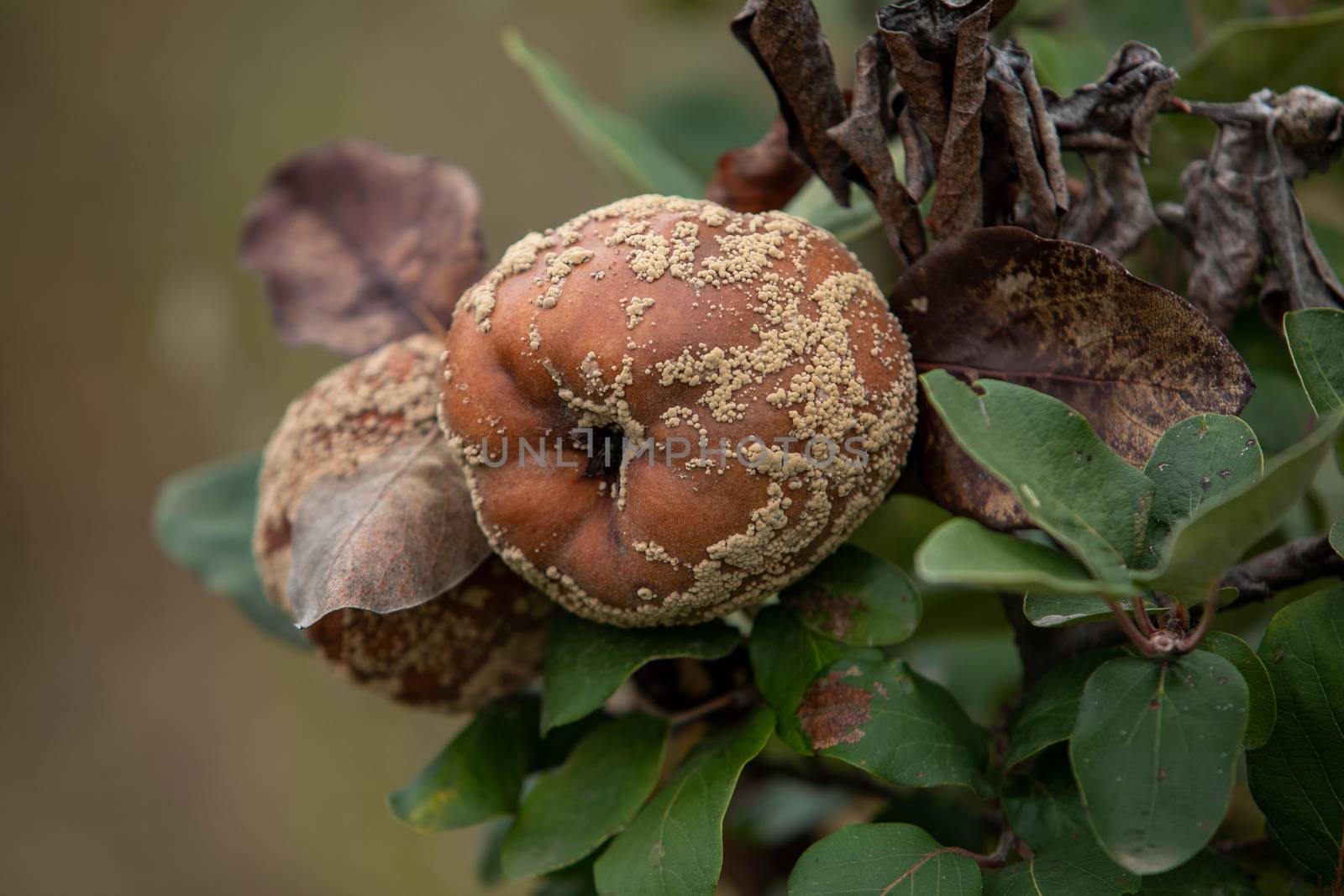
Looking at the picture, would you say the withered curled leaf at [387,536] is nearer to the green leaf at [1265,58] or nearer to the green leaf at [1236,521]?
the green leaf at [1236,521]

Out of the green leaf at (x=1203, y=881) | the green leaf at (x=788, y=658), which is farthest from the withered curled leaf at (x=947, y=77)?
the green leaf at (x=1203, y=881)

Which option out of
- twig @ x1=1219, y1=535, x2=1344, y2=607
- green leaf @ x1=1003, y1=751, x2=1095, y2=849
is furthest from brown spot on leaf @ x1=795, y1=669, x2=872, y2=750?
twig @ x1=1219, y1=535, x2=1344, y2=607

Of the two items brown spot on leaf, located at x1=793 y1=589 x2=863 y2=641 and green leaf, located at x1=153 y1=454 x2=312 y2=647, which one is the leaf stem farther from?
green leaf, located at x1=153 y1=454 x2=312 y2=647

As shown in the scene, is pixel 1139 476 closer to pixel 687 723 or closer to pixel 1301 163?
pixel 1301 163

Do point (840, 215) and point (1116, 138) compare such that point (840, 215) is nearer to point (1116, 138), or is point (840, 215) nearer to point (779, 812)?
point (1116, 138)

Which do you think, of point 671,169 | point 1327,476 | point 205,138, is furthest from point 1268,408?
point 205,138
